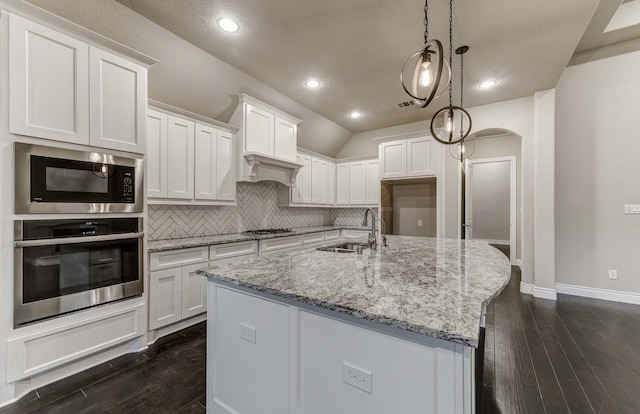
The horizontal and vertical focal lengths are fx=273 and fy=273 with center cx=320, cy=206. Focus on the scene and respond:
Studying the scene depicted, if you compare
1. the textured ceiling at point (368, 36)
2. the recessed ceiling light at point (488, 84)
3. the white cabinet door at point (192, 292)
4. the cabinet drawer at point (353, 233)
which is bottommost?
the white cabinet door at point (192, 292)

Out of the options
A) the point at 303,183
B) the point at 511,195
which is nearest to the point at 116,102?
the point at 303,183

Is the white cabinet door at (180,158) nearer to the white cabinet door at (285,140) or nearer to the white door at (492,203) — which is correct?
the white cabinet door at (285,140)

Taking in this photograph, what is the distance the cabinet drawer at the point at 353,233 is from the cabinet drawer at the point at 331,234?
18cm

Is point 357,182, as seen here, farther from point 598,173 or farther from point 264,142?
point 598,173

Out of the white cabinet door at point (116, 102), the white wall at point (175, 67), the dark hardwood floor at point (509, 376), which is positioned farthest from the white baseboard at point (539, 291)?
the white cabinet door at point (116, 102)

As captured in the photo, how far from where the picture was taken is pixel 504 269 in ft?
5.73

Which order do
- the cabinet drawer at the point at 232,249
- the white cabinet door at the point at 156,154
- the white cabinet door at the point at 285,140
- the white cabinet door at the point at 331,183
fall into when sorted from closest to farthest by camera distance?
1. the white cabinet door at the point at 156,154
2. the cabinet drawer at the point at 232,249
3. the white cabinet door at the point at 285,140
4. the white cabinet door at the point at 331,183

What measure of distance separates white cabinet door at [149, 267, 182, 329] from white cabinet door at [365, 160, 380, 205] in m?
3.80

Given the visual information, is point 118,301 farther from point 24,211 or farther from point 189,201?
point 189,201

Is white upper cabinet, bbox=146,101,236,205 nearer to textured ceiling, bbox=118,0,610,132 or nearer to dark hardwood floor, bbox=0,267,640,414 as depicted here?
textured ceiling, bbox=118,0,610,132

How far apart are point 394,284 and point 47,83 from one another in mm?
2655

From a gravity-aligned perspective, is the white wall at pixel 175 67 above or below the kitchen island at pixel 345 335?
above

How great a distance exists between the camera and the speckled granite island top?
0.96 meters

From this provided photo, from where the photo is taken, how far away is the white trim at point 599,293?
11.9 ft
